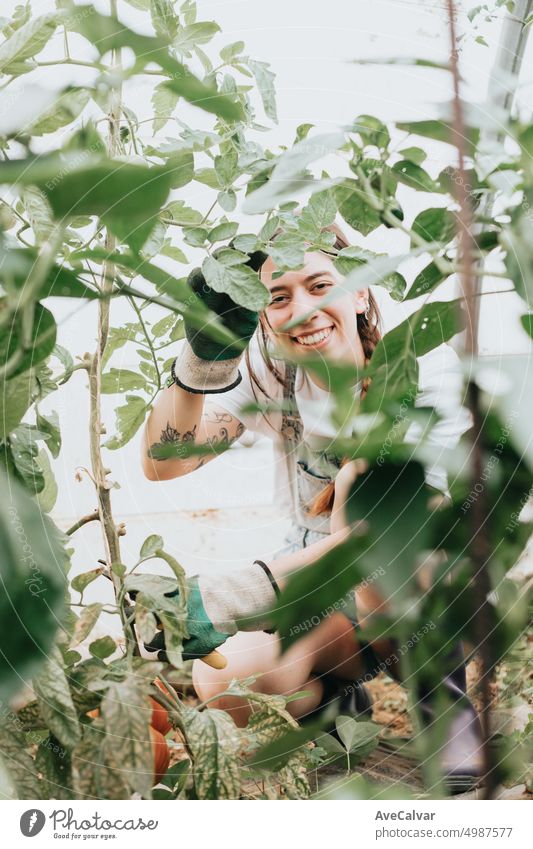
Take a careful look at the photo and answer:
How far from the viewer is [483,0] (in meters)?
0.53

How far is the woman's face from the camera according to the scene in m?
0.55

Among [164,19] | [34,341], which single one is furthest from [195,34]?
[34,341]

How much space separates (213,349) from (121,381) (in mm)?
86

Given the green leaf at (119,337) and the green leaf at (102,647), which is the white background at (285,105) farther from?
the green leaf at (102,647)

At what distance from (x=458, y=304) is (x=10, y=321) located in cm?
23

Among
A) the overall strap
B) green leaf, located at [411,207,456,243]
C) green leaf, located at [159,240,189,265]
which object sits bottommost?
the overall strap

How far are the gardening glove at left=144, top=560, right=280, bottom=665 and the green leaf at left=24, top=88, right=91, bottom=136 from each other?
0.30 metres

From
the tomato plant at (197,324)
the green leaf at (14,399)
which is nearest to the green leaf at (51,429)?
the tomato plant at (197,324)

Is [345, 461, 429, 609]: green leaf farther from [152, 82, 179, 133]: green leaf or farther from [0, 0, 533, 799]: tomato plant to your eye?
[152, 82, 179, 133]: green leaf

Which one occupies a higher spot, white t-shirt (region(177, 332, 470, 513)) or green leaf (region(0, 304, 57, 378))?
green leaf (region(0, 304, 57, 378))

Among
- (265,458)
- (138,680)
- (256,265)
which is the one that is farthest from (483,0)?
(138,680)

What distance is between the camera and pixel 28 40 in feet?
1.31

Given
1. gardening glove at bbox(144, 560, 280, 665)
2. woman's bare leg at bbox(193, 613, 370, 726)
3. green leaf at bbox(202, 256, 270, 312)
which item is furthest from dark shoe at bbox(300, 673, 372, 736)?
green leaf at bbox(202, 256, 270, 312)

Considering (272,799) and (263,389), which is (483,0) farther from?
(272,799)
